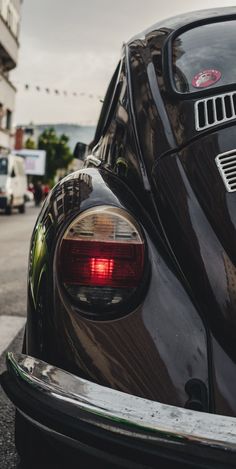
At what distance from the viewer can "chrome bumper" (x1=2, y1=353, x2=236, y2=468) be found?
1.24m

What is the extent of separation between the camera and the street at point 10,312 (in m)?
2.26

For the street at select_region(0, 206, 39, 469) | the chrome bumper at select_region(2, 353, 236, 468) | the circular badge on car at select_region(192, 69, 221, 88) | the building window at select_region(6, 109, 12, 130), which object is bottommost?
the street at select_region(0, 206, 39, 469)

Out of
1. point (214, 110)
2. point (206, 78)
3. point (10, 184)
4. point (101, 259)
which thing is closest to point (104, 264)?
point (101, 259)

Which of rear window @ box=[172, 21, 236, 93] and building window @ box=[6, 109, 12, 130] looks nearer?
rear window @ box=[172, 21, 236, 93]

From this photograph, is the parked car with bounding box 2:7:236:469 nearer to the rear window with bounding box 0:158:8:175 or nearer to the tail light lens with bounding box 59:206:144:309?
the tail light lens with bounding box 59:206:144:309

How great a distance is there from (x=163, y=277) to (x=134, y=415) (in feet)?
1.43

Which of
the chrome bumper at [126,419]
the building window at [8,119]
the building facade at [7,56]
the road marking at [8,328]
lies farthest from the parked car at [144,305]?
the building window at [8,119]

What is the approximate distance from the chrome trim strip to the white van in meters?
20.2

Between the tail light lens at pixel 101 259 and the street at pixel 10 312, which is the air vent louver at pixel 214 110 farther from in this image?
the street at pixel 10 312

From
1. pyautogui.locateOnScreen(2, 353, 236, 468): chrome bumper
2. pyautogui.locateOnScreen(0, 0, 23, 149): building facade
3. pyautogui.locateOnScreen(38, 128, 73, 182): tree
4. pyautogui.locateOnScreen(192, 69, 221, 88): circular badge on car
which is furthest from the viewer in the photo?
pyautogui.locateOnScreen(38, 128, 73, 182): tree

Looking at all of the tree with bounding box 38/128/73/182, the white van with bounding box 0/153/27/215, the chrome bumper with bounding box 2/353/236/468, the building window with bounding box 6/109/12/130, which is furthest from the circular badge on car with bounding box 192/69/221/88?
the tree with bounding box 38/128/73/182

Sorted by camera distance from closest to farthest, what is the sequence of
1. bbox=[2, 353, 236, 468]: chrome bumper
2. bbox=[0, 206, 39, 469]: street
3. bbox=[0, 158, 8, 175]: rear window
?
bbox=[2, 353, 236, 468]: chrome bumper
bbox=[0, 206, 39, 469]: street
bbox=[0, 158, 8, 175]: rear window

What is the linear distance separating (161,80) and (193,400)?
1.18m

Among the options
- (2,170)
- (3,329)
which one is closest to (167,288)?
(3,329)
